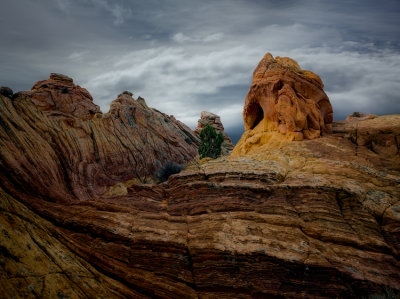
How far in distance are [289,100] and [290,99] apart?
240 mm

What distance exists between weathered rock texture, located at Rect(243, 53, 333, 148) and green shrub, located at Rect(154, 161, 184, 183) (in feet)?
75.7

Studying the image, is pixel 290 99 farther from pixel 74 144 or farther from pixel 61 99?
pixel 61 99

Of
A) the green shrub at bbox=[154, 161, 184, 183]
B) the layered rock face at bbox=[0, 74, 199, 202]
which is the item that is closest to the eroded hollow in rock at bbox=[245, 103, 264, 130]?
the green shrub at bbox=[154, 161, 184, 183]

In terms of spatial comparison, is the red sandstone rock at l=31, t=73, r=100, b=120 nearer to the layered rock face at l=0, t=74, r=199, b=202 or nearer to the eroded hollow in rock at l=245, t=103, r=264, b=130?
the layered rock face at l=0, t=74, r=199, b=202

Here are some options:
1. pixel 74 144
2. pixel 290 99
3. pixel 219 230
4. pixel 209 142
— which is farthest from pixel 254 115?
pixel 74 144

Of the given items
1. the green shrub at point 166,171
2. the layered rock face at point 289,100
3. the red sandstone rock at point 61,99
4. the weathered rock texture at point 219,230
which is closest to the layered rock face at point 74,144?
the red sandstone rock at point 61,99

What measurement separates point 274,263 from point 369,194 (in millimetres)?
7158

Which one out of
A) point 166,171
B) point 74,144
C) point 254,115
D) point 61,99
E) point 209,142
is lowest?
point 166,171

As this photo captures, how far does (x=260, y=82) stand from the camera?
23.4m

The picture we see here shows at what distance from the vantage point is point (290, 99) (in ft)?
69.9

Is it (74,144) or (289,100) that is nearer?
(289,100)

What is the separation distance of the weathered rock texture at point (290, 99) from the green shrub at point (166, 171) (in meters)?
23.1

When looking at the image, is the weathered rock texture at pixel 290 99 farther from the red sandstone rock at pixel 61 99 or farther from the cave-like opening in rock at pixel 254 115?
the red sandstone rock at pixel 61 99

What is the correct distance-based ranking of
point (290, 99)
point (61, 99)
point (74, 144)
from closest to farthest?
1. point (290, 99)
2. point (74, 144)
3. point (61, 99)
